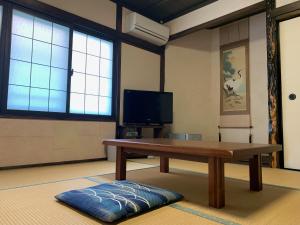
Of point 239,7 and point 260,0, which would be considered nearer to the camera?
point 260,0

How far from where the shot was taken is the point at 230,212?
1.42 meters

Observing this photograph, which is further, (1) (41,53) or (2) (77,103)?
(2) (77,103)

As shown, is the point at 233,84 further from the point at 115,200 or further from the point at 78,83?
the point at 115,200

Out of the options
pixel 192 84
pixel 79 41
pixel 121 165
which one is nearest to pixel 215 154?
pixel 121 165

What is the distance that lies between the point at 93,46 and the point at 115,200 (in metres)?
2.96

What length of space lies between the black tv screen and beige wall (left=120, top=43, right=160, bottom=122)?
153 mm

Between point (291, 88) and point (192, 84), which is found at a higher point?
point (192, 84)

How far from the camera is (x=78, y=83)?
356 centimetres

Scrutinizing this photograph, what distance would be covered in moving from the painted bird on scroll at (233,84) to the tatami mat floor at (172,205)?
2.46 metres

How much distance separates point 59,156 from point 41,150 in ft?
0.87

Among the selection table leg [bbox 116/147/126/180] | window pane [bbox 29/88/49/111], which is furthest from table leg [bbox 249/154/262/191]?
window pane [bbox 29/88/49/111]

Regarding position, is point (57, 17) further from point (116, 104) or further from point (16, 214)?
point (16, 214)

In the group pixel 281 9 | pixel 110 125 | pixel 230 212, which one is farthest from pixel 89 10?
pixel 230 212

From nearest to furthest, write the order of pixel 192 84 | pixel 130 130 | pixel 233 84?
1. pixel 130 130
2. pixel 233 84
3. pixel 192 84
